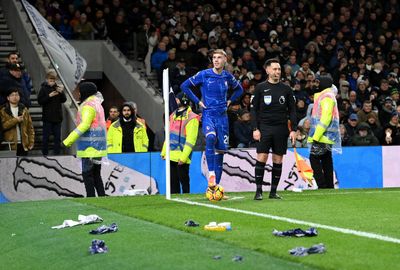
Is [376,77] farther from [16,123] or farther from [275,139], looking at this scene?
[275,139]

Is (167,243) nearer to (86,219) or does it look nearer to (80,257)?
(80,257)

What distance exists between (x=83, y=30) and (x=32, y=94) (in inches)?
186

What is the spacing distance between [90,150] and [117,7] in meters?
14.6

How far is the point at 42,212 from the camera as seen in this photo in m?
14.8

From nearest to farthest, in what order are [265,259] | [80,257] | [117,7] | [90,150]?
[265,259], [80,257], [90,150], [117,7]

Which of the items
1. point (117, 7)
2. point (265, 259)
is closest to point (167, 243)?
point (265, 259)

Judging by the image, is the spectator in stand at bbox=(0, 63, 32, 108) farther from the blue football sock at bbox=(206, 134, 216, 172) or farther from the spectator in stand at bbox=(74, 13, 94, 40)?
the spectator in stand at bbox=(74, 13, 94, 40)

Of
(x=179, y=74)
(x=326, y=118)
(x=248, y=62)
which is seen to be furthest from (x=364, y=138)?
(x=326, y=118)

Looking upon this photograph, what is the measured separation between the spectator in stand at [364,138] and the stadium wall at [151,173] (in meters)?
0.75

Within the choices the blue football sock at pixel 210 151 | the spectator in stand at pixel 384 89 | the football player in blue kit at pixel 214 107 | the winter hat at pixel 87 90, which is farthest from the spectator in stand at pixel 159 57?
the blue football sock at pixel 210 151

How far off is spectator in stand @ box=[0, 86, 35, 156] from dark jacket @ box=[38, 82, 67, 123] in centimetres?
82

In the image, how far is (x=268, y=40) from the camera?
3203 centimetres

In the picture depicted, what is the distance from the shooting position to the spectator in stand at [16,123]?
2147 centimetres

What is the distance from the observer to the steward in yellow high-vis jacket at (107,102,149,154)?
2167 centimetres
